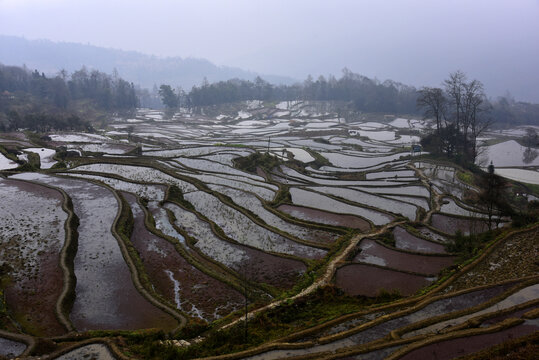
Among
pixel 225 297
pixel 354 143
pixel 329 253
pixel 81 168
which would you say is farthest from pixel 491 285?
pixel 354 143

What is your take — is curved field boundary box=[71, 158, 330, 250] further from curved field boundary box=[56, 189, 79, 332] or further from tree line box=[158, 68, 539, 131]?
tree line box=[158, 68, 539, 131]

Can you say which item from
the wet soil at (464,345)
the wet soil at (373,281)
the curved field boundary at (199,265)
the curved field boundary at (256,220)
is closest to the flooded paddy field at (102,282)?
the curved field boundary at (199,265)

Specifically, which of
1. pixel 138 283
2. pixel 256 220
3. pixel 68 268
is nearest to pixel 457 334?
pixel 138 283

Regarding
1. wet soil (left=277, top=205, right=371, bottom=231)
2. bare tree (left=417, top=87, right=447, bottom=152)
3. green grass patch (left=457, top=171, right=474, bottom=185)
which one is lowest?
wet soil (left=277, top=205, right=371, bottom=231)

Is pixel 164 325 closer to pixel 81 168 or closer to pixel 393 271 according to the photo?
pixel 393 271

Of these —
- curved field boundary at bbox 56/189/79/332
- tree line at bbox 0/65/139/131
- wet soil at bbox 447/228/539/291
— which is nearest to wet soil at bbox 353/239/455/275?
wet soil at bbox 447/228/539/291

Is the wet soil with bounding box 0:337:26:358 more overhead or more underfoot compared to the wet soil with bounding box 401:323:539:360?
more underfoot

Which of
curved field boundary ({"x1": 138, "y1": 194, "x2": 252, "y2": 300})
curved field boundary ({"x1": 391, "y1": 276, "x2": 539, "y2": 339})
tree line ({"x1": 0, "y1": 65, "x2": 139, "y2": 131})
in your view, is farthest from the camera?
tree line ({"x1": 0, "y1": 65, "x2": 139, "y2": 131})

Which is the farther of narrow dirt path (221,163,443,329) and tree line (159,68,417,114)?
tree line (159,68,417,114)
